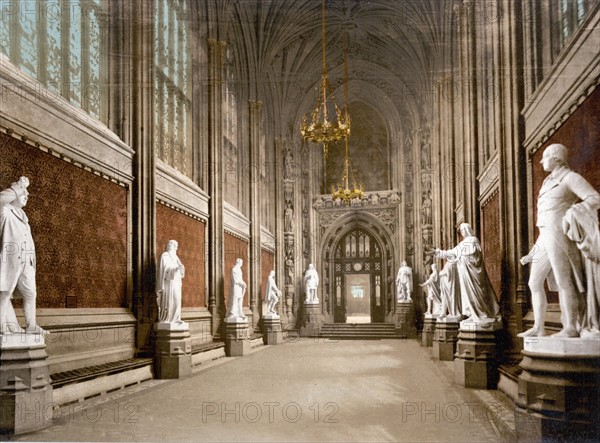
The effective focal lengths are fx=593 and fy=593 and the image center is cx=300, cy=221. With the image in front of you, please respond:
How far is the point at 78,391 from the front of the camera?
813 cm

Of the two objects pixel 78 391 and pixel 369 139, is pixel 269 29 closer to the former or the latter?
pixel 369 139

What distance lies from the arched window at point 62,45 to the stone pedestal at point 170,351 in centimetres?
415

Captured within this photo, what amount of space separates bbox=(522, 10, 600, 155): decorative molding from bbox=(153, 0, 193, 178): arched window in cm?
777

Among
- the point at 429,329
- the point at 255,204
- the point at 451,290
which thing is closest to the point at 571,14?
the point at 451,290

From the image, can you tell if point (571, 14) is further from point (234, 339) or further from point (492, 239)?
point (234, 339)

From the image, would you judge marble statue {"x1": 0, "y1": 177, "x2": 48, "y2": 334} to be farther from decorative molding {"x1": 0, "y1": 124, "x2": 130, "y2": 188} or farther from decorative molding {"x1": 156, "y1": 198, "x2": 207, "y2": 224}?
decorative molding {"x1": 156, "y1": 198, "x2": 207, "y2": 224}

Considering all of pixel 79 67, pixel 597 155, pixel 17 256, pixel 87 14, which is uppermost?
pixel 87 14

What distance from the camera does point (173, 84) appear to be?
14.4 m

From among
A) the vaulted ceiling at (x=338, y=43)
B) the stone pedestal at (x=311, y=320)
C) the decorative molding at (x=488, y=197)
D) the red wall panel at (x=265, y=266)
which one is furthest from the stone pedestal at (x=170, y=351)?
the stone pedestal at (x=311, y=320)

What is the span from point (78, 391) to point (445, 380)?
5790mm

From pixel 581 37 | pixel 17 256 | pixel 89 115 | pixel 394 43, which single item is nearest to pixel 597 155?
pixel 581 37

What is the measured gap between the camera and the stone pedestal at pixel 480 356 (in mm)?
9031

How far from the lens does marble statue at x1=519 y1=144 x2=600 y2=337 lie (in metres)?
4.98

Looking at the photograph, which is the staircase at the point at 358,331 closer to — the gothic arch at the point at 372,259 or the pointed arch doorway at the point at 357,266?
the gothic arch at the point at 372,259
